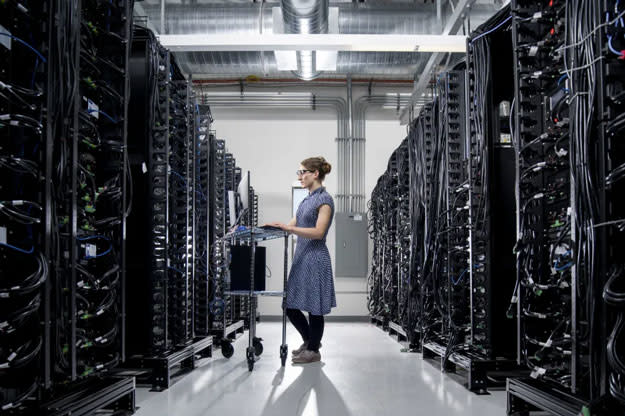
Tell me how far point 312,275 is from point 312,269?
0.05 metres

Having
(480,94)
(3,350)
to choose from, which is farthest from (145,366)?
(480,94)

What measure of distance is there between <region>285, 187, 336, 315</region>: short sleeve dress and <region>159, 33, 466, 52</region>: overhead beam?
4.79 ft

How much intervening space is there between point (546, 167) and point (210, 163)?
11.4 feet

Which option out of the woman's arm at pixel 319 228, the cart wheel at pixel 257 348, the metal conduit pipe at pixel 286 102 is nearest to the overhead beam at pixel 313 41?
the woman's arm at pixel 319 228

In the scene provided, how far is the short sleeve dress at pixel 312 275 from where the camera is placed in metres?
3.93

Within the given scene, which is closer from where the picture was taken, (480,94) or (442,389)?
(442,389)

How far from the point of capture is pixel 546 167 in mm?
2400

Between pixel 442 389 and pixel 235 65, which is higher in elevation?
pixel 235 65

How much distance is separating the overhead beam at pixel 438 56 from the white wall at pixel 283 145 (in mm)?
677

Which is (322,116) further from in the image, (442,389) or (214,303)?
(442,389)

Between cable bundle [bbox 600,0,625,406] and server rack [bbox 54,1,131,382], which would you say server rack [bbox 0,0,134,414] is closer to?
server rack [bbox 54,1,131,382]

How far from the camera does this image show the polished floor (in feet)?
8.83

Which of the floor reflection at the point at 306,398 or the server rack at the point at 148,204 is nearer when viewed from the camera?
the floor reflection at the point at 306,398

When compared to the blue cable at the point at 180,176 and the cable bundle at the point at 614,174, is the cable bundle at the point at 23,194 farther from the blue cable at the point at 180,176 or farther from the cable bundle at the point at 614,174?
the cable bundle at the point at 614,174
